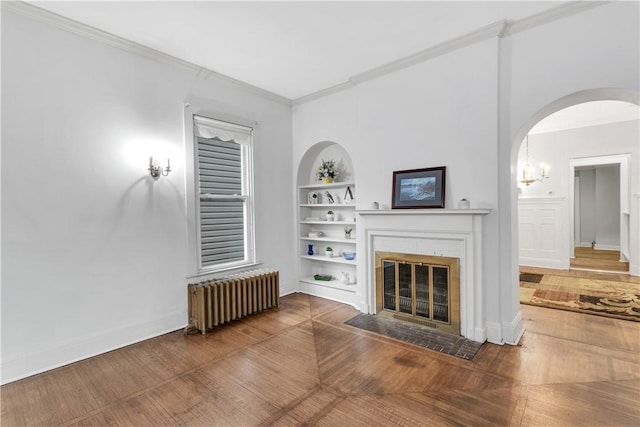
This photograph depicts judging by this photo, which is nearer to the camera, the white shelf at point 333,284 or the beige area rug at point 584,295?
the beige area rug at point 584,295

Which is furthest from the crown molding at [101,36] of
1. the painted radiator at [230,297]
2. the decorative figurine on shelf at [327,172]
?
the painted radiator at [230,297]

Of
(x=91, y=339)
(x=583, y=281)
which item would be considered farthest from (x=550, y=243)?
(x=91, y=339)

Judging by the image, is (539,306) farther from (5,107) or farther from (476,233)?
(5,107)

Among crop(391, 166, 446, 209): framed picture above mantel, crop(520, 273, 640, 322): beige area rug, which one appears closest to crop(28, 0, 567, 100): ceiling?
crop(391, 166, 446, 209): framed picture above mantel

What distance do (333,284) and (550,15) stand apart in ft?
13.4

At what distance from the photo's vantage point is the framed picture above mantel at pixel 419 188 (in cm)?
348

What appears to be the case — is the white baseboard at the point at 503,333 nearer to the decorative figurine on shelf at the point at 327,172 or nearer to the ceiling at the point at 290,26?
the decorative figurine on shelf at the point at 327,172

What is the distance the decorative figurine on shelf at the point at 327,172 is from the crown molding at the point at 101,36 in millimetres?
1749

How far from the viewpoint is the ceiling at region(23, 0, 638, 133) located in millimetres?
2703

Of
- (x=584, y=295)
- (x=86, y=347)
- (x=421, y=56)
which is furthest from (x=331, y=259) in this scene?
(x=584, y=295)

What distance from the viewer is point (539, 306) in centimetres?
417

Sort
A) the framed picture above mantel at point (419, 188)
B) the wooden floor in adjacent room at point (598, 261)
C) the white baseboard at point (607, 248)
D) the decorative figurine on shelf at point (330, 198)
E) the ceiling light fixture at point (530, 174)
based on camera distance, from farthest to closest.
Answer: the white baseboard at point (607, 248) < the ceiling light fixture at point (530, 174) < the wooden floor in adjacent room at point (598, 261) < the decorative figurine on shelf at point (330, 198) < the framed picture above mantel at point (419, 188)

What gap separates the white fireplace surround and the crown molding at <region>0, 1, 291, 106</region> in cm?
274

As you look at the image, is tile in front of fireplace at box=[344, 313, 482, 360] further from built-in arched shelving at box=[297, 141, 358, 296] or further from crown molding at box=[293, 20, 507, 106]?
crown molding at box=[293, 20, 507, 106]
